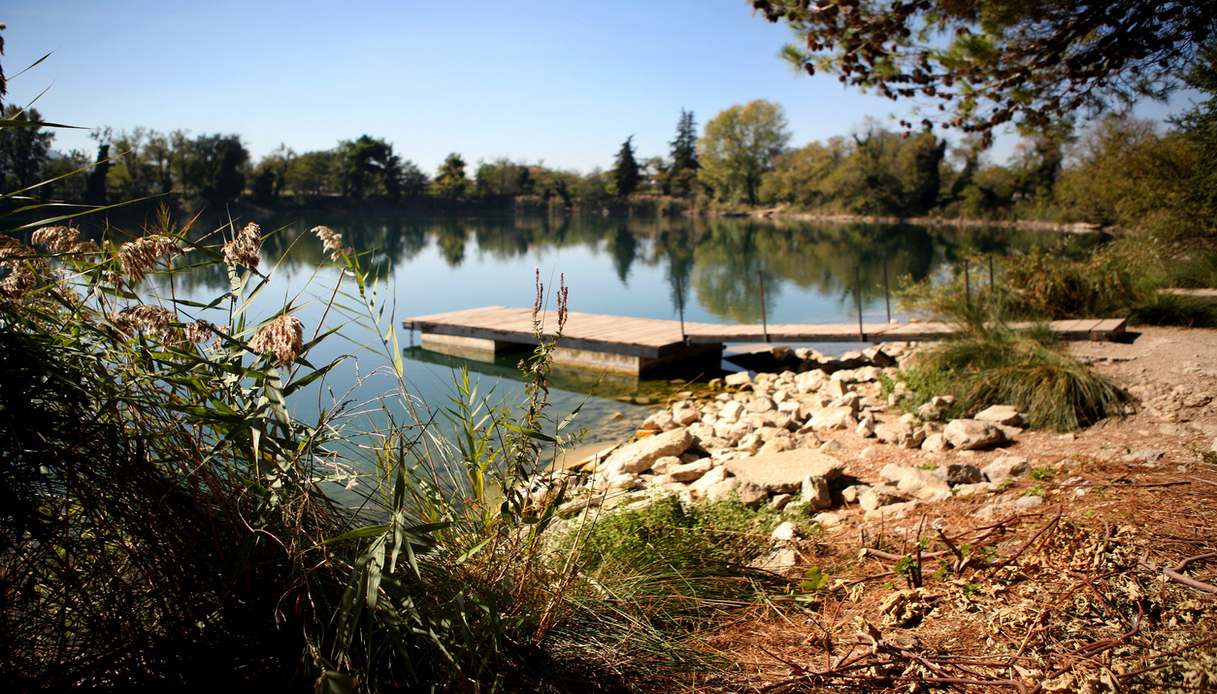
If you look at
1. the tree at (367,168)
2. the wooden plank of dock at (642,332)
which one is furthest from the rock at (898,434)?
the tree at (367,168)

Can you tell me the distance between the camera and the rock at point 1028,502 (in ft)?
10.8

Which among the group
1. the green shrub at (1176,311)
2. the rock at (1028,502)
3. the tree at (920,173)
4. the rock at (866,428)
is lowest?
the rock at (866,428)

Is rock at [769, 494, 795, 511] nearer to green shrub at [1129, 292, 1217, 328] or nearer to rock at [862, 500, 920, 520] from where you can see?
rock at [862, 500, 920, 520]

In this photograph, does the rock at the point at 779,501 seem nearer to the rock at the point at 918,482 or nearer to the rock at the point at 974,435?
the rock at the point at 918,482

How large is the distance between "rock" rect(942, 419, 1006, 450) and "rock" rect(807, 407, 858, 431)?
114 cm

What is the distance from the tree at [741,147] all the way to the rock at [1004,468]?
208ft

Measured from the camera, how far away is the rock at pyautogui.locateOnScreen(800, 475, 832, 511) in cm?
423

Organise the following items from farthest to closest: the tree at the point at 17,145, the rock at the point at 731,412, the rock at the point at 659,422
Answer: the rock at the point at 659,422, the rock at the point at 731,412, the tree at the point at 17,145

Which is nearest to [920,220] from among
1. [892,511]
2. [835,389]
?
[835,389]

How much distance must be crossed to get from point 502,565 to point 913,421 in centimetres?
462

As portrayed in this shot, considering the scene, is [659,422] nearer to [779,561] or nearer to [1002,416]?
[1002,416]

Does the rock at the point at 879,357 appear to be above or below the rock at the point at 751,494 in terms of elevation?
below

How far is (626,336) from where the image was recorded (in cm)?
1107

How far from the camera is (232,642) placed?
1795 millimetres
